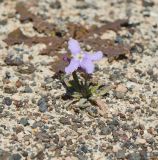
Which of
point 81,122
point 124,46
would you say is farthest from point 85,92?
point 124,46

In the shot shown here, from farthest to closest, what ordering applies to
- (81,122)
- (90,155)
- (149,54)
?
(149,54) < (81,122) < (90,155)

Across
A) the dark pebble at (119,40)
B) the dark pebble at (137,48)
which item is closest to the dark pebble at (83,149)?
the dark pebble at (137,48)

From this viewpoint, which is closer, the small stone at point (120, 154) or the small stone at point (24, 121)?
the small stone at point (120, 154)

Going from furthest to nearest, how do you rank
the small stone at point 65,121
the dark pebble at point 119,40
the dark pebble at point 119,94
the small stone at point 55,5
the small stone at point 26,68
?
the small stone at point 55,5, the dark pebble at point 119,40, the small stone at point 26,68, the dark pebble at point 119,94, the small stone at point 65,121

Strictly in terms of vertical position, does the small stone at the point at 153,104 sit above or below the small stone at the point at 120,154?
above

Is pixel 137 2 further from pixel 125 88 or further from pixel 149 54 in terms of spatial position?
pixel 125 88

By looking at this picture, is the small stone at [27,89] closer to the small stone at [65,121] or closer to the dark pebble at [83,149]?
the small stone at [65,121]

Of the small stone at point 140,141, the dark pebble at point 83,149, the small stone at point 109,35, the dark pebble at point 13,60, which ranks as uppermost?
the small stone at point 109,35

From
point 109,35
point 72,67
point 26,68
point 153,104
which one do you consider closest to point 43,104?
point 72,67

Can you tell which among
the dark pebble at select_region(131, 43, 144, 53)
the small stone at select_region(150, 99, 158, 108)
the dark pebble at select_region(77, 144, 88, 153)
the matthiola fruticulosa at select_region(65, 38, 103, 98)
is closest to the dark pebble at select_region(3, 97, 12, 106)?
the matthiola fruticulosa at select_region(65, 38, 103, 98)
